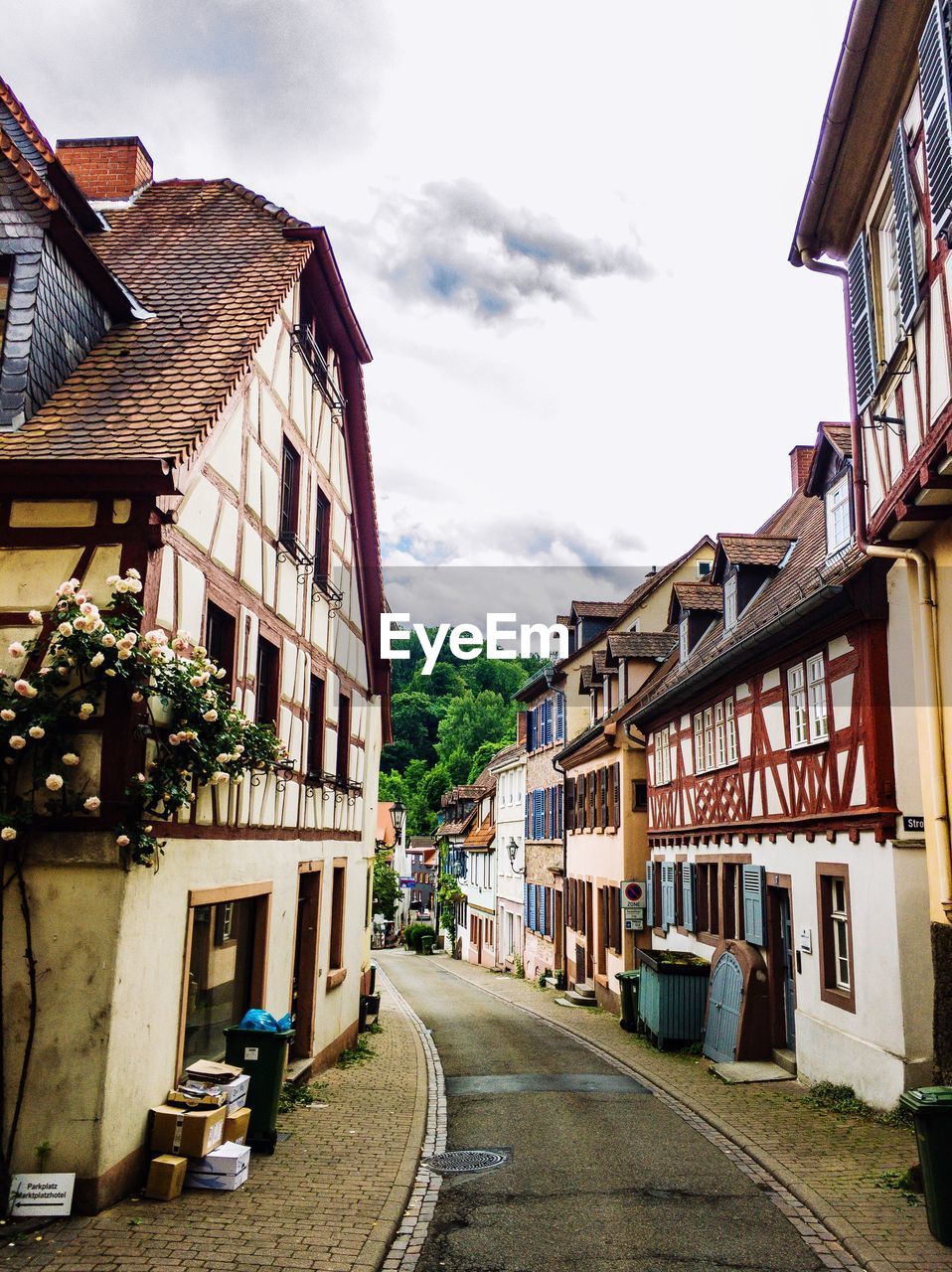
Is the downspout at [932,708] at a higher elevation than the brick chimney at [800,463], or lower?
lower

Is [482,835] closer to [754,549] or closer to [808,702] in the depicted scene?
[754,549]

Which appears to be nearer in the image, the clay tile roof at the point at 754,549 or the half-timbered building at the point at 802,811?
the half-timbered building at the point at 802,811

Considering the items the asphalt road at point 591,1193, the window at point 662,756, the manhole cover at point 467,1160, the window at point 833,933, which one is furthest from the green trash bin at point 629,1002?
the manhole cover at point 467,1160

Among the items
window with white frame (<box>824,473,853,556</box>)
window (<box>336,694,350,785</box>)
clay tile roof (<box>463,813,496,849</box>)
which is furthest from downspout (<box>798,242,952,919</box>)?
clay tile roof (<box>463,813,496,849</box>)

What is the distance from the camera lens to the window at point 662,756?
21484mm

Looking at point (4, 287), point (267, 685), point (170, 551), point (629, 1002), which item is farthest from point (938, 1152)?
point (629, 1002)

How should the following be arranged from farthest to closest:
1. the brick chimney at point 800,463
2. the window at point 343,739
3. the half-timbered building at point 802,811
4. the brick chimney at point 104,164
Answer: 1. the brick chimney at point 800,463
2. the window at point 343,739
3. the brick chimney at point 104,164
4. the half-timbered building at point 802,811

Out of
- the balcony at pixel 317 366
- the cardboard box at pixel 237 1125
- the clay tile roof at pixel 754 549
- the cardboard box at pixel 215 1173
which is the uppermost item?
the balcony at pixel 317 366

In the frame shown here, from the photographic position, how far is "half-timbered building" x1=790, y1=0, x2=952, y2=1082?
8047 mm

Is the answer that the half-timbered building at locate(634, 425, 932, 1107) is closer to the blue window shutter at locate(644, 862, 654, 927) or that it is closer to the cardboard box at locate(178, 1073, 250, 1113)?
the blue window shutter at locate(644, 862, 654, 927)

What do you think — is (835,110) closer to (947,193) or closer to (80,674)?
(947,193)

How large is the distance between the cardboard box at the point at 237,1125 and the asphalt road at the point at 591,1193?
175 cm

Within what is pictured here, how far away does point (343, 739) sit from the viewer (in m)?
16.6

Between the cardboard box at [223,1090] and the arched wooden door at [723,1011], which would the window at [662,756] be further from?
the cardboard box at [223,1090]
